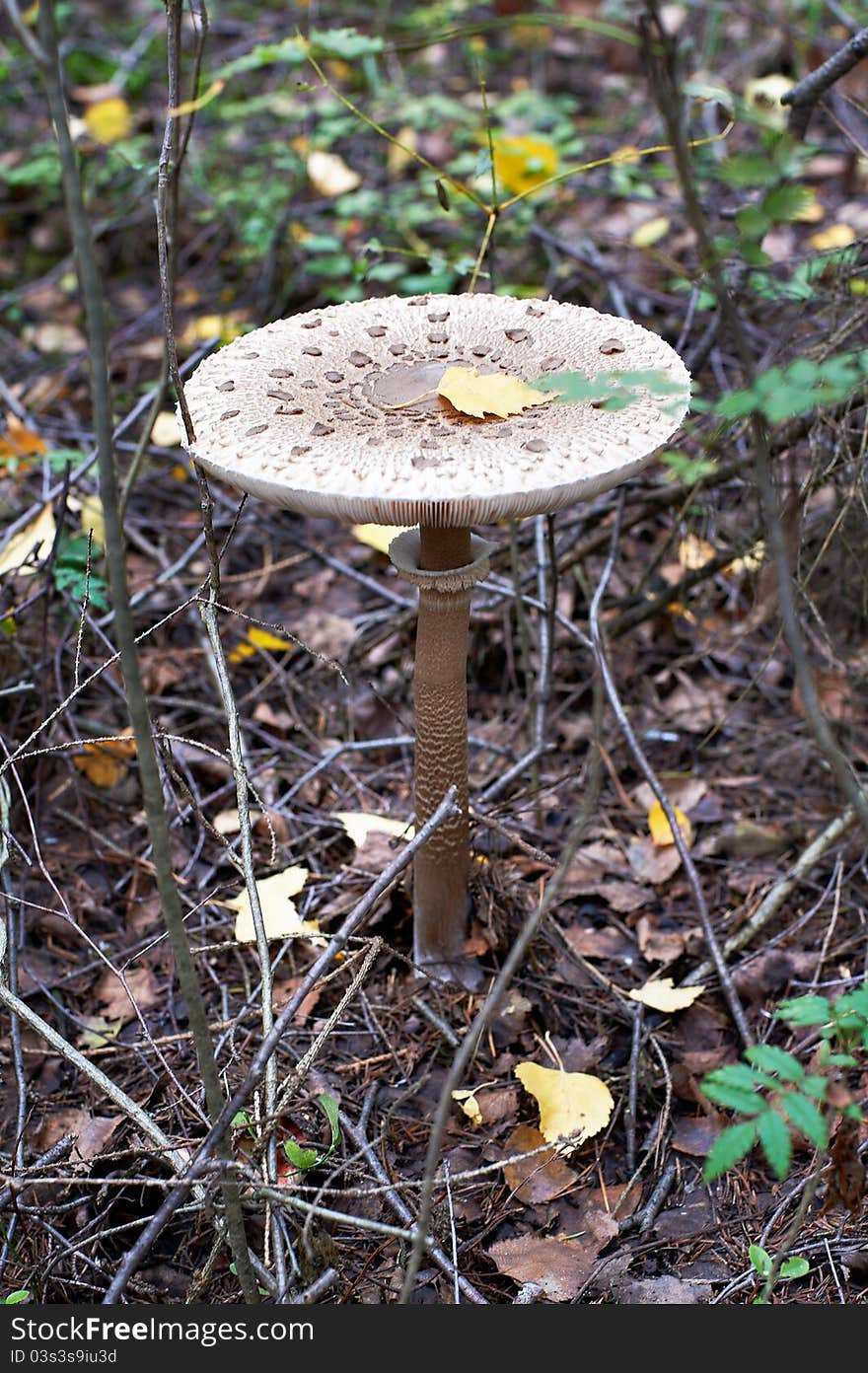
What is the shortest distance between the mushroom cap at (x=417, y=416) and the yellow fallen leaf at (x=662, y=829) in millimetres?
1628

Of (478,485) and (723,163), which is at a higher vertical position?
(723,163)

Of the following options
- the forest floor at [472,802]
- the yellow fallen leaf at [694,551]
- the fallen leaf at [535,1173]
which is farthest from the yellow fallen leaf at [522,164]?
the fallen leaf at [535,1173]

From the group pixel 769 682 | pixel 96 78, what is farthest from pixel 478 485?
pixel 96 78

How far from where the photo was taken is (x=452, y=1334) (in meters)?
2.24

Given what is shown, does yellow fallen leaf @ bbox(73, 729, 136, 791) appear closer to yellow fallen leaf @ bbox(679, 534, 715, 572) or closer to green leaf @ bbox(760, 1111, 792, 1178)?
yellow fallen leaf @ bbox(679, 534, 715, 572)

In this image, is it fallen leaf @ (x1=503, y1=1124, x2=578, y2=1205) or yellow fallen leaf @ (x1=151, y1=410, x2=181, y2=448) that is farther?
yellow fallen leaf @ (x1=151, y1=410, x2=181, y2=448)

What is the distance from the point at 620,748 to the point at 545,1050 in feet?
4.55

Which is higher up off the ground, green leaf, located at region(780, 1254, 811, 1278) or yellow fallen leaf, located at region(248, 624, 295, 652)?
yellow fallen leaf, located at region(248, 624, 295, 652)

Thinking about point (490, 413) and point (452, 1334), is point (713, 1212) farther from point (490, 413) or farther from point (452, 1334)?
point (490, 413)

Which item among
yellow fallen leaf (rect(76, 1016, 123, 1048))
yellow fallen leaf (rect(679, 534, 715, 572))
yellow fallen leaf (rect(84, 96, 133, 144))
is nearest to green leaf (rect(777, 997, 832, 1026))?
yellow fallen leaf (rect(76, 1016, 123, 1048))

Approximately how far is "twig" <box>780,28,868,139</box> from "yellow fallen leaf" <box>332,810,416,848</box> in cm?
256

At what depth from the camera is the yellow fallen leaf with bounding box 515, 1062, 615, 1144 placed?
2816 mm

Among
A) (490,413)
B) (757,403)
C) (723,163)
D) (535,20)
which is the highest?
(535,20)

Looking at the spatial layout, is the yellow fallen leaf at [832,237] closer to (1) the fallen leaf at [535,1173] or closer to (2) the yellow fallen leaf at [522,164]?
(2) the yellow fallen leaf at [522,164]
